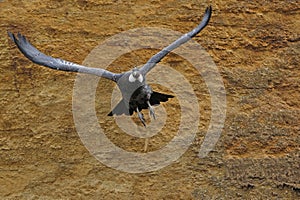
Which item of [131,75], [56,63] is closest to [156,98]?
[131,75]

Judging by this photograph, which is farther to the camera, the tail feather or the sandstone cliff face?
the sandstone cliff face

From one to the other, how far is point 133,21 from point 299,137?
160 cm

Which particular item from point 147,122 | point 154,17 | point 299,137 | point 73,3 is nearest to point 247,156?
point 299,137

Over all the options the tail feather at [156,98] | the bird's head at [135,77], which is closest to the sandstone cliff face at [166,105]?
the tail feather at [156,98]

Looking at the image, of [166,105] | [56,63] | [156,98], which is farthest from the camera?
[166,105]

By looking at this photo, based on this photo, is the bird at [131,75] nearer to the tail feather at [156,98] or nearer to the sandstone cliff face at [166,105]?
the tail feather at [156,98]

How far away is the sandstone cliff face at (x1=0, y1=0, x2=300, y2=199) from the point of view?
676cm

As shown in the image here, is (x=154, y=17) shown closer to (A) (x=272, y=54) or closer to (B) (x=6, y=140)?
(A) (x=272, y=54)

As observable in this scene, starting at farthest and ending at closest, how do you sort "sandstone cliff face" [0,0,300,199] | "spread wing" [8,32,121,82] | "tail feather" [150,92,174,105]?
1. "sandstone cliff face" [0,0,300,199]
2. "tail feather" [150,92,174,105]
3. "spread wing" [8,32,121,82]

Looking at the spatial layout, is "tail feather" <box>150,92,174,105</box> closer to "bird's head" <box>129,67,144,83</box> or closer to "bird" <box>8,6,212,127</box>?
"bird" <box>8,6,212,127</box>

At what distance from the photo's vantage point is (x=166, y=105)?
676cm

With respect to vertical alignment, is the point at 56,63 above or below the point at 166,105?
above

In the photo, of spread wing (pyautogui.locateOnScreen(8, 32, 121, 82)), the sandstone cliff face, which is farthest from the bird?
the sandstone cliff face

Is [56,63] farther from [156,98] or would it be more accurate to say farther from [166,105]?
[166,105]
